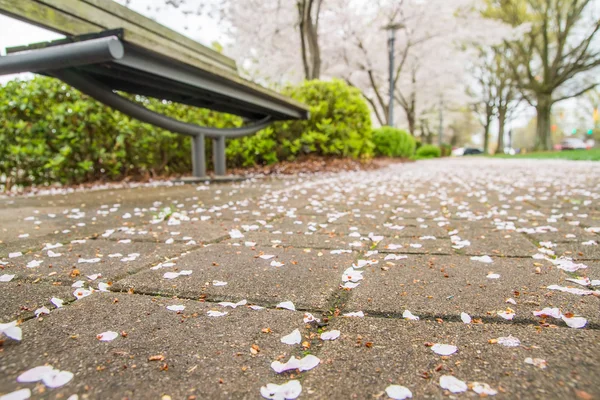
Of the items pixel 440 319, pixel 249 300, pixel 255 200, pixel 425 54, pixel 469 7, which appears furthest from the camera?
pixel 425 54

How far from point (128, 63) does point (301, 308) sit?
8.21 feet

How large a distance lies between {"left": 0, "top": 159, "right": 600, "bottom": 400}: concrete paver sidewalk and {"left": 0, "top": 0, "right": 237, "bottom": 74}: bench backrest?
53.4 inches

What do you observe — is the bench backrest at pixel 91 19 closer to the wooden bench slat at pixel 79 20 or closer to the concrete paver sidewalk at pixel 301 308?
the wooden bench slat at pixel 79 20

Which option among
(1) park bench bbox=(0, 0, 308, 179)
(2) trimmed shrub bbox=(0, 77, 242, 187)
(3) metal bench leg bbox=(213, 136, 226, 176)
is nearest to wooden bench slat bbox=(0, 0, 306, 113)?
(1) park bench bbox=(0, 0, 308, 179)

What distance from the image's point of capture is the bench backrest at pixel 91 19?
8.05 feet

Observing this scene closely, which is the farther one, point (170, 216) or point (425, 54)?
point (425, 54)

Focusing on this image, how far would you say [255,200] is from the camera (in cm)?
383

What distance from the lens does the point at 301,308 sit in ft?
4.01

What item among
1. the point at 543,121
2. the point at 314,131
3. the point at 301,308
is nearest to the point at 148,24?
the point at 301,308

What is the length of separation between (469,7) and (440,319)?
913 inches

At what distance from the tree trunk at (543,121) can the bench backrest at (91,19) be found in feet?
76.5

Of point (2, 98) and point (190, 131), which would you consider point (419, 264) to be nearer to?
point (190, 131)

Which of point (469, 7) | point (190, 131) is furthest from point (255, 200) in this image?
point (469, 7)

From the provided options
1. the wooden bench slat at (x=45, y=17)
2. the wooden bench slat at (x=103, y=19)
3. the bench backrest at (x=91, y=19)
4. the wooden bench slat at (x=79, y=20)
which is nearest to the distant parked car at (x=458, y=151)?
the bench backrest at (x=91, y=19)
